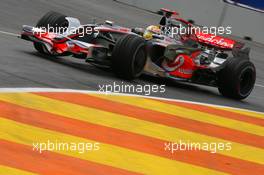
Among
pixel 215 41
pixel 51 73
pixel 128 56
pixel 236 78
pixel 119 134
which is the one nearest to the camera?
pixel 119 134

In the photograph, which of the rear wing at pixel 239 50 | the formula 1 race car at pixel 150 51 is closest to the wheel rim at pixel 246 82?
the formula 1 race car at pixel 150 51

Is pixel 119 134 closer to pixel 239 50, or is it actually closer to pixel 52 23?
pixel 52 23

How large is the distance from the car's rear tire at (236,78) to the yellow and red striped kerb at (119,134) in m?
1.57

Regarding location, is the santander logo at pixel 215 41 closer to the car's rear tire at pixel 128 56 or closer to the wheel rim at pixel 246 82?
the wheel rim at pixel 246 82

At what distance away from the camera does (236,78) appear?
11.6m

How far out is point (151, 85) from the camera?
36.9 feet

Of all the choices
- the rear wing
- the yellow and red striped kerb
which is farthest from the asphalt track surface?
the rear wing

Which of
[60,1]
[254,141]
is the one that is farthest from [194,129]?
[60,1]

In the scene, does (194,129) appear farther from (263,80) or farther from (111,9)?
(111,9)

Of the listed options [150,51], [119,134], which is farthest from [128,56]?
[119,134]

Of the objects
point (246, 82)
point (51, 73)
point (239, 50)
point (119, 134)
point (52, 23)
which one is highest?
point (239, 50)

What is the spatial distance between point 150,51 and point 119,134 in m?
4.05

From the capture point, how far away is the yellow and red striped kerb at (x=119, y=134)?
6.23 metres

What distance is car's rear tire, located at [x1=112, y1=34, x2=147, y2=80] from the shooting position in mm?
10547
